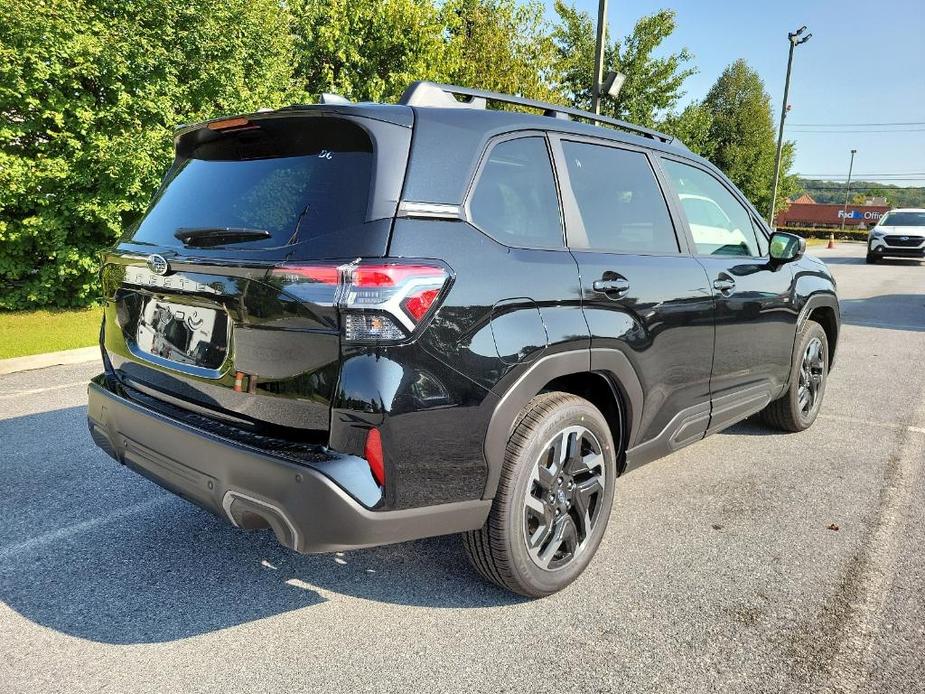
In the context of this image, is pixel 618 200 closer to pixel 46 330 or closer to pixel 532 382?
pixel 532 382

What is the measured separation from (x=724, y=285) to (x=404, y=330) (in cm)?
211

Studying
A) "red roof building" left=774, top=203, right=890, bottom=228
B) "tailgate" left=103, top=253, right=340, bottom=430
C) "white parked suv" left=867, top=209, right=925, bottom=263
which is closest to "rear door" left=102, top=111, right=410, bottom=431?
"tailgate" left=103, top=253, right=340, bottom=430

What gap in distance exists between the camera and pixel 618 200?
315 centimetres

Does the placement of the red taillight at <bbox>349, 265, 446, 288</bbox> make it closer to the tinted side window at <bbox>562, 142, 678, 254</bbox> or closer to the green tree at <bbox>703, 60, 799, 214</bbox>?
the tinted side window at <bbox>562, 142, 678, 254</bbox>

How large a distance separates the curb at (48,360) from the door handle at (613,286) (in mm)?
5715

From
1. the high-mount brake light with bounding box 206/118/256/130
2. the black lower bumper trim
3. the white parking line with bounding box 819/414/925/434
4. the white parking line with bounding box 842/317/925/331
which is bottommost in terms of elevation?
the white parking line with bounding box 819/414/925/434

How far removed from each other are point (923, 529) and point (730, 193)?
2023 mm

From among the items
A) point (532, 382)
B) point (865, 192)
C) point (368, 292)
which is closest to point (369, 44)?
point (532, 382)

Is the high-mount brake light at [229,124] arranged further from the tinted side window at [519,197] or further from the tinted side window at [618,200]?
the tinted side window at [618,200]

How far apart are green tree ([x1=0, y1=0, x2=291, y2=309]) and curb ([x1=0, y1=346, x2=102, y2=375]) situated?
6.22 feet

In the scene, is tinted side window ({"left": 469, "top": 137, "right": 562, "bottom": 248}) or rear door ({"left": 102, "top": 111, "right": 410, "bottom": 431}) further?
tinted side window ({"left": 469, "top": 137, "right": 562, "bottom": 248})

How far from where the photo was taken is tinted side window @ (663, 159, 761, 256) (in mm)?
3586

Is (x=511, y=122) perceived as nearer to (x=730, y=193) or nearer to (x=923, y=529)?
(x=730, y=193)

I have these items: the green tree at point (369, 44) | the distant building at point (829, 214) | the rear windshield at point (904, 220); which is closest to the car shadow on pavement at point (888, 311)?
the green tree at point (369, 44)
